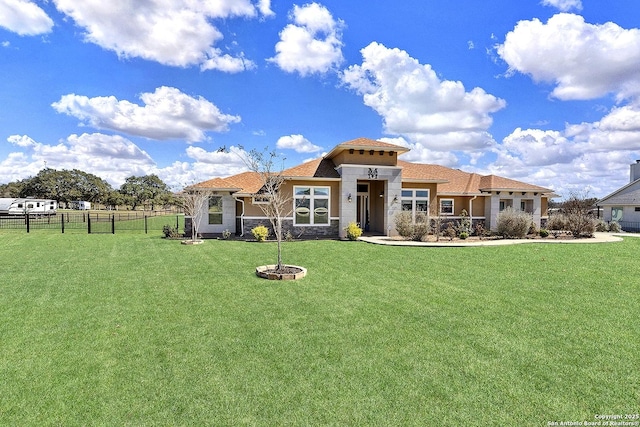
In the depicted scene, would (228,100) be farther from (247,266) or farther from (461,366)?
(461,366)

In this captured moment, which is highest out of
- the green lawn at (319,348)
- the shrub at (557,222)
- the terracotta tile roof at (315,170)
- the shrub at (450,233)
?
the terracotta tile roof at (315,170)

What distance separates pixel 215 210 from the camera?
62.1 feet

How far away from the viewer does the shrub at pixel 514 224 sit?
16.9 m

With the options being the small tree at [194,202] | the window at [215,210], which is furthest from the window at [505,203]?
the small tree at [194,202]

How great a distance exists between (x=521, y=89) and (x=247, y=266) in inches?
701

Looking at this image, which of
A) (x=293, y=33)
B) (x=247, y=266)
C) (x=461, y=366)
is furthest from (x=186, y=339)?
(x=293, y=33)

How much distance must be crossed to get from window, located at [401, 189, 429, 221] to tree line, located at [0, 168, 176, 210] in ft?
168

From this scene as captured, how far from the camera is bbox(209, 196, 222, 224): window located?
1883 centimetres

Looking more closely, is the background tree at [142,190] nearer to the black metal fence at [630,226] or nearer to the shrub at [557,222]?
the shrub at [557,222]

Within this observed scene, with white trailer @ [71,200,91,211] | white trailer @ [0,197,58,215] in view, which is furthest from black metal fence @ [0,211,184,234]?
white trailer @ [71,200,91,211]

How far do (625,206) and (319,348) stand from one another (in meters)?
34.0

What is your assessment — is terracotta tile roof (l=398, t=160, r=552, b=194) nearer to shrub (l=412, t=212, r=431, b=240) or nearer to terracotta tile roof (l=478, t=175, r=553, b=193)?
terracotta tile roof (l=478, t=175, r=553, b=193)

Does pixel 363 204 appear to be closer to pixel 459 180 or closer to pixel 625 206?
pixel 459 180

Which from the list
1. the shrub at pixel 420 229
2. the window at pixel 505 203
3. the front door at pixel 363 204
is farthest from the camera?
the window at pixel 505 203
